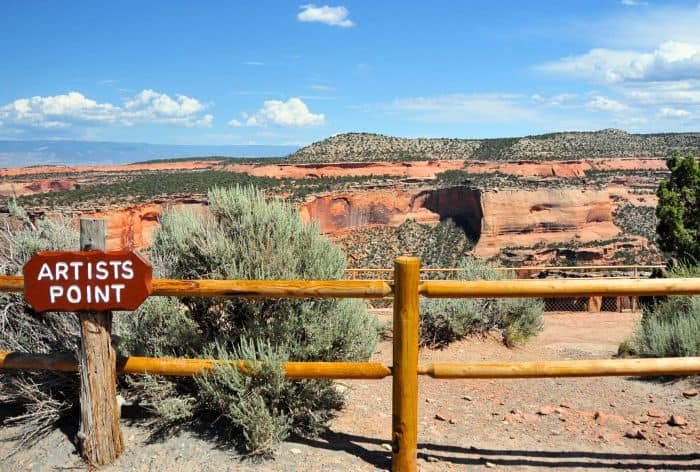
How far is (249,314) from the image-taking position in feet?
14.3

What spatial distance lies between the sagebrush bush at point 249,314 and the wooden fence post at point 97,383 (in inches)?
12.8

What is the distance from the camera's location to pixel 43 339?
4.43 metres

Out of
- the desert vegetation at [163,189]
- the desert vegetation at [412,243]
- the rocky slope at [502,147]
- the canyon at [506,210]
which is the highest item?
the rocky slope at [502,147]

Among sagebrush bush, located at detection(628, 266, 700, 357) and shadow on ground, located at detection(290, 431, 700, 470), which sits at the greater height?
sagebrush bush, located at detection(628, 266, 700, 357)

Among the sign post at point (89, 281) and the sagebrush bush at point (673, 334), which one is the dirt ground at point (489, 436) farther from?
the sign post at point (89, 281)

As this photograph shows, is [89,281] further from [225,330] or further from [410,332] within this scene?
[410,332]

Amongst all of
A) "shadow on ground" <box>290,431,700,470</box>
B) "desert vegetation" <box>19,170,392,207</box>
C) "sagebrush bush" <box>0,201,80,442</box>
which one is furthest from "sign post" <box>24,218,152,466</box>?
"desert vegetation" <box>19,170,392,207</box>

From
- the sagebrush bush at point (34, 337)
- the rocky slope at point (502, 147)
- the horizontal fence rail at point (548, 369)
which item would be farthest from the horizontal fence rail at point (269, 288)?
the rocky slope at point (502, 147)

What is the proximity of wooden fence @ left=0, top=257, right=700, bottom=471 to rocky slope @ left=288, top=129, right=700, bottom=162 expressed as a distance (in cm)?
6339

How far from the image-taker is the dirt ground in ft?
12.2

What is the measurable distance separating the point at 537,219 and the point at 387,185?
46.7 ft

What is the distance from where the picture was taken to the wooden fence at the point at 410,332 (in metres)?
3.46

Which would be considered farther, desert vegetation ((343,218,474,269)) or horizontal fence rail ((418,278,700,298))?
desert vegetation ((343,218,474,269))

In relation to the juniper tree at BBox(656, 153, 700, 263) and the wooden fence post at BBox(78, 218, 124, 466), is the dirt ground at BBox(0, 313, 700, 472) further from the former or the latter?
the juniper tree at BBox(656, 153, 700, 263)
